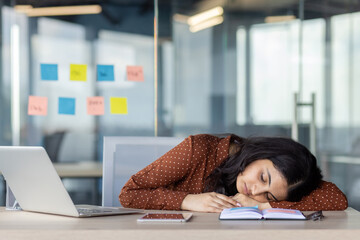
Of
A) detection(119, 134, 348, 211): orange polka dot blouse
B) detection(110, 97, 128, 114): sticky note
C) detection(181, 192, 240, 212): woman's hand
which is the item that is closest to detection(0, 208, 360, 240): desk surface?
detection(181, 192, 240, 212): woman's hand

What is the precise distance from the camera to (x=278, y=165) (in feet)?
6.05

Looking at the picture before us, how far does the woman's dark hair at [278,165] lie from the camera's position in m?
1.85

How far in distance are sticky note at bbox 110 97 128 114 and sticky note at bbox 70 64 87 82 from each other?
0.28m

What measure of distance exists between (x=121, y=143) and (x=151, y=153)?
0.13 meters

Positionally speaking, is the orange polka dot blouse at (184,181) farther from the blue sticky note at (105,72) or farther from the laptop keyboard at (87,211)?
the blue sticky note at (105,72)

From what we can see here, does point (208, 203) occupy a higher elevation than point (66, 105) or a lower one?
lower

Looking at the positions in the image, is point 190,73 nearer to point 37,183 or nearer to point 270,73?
point 270,73

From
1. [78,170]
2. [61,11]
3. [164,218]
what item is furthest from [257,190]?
[61,11]

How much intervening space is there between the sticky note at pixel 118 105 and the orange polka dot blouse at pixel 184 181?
2.17 metres

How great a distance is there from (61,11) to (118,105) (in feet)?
2.81

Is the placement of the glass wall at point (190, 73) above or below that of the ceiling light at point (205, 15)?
below

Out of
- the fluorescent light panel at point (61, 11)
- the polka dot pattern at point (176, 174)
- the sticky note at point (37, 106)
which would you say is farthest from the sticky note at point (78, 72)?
the polka dot pattern at point (176, 174)

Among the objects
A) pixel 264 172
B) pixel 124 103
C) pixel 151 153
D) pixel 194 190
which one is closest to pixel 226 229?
pixel 264 172

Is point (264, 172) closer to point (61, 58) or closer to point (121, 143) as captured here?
point (121, 143)
